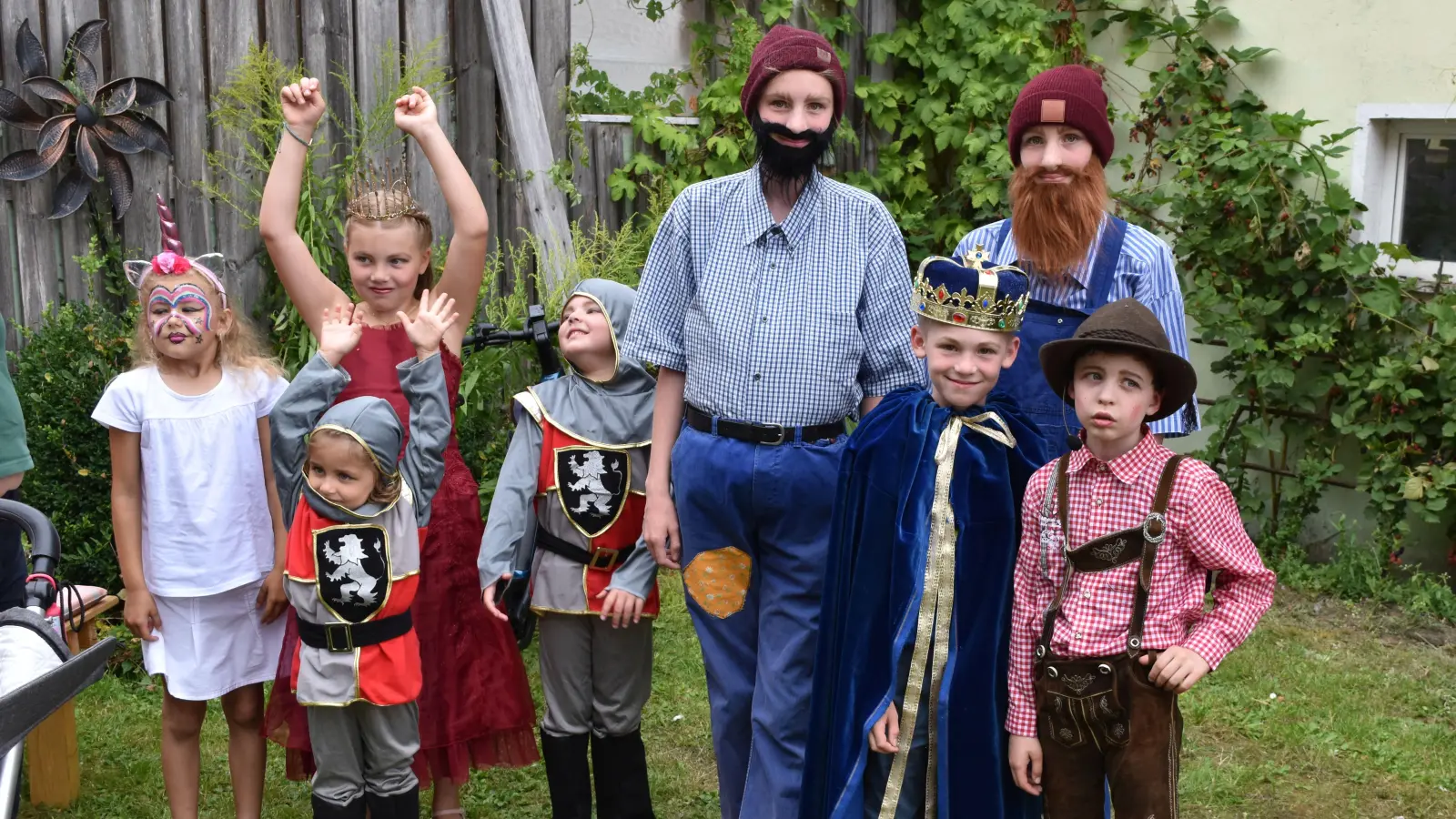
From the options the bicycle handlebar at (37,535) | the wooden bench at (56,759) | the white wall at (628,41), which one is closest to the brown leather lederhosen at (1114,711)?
the bicycle handlebar at (37,535)

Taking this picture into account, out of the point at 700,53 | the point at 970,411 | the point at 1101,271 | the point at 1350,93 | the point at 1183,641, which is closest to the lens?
the point at 1183,641

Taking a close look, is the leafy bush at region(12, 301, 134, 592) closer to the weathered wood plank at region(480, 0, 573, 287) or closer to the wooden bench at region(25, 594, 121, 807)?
the wooden bench at region(25, 594, 121, 807)

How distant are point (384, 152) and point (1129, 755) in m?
4.09

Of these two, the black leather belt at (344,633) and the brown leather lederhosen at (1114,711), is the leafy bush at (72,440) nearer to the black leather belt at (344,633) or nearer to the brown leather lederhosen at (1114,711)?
the black leather belt at (344,633)

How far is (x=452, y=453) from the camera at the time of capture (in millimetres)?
3775

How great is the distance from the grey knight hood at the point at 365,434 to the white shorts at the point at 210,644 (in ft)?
1.74

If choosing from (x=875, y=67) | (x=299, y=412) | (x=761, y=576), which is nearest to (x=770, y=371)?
(x=761, y=576)

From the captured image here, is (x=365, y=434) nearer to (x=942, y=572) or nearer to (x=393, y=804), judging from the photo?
(x=393, y=804)

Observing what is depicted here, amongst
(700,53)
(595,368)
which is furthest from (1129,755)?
(700,53)

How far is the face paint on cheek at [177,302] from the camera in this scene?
3.45 meters

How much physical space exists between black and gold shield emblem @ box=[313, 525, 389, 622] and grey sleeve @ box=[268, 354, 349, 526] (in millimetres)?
190

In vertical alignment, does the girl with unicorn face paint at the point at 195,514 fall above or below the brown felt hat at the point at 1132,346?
below

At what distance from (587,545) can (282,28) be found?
9.78 ft

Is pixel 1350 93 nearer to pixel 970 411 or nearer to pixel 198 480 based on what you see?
pixel 970 411
